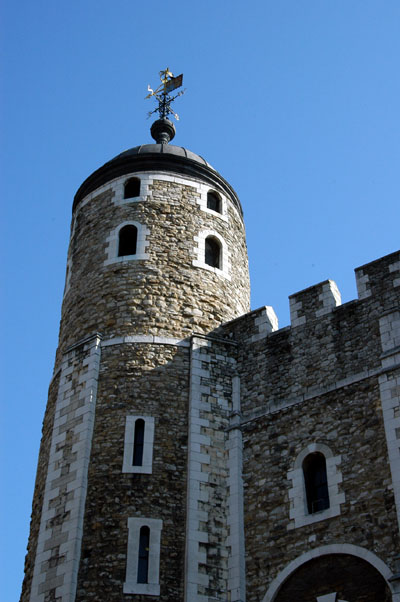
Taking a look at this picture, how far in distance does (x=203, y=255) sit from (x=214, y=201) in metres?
2.16

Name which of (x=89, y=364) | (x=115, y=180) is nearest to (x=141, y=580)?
(x=89, y=364)

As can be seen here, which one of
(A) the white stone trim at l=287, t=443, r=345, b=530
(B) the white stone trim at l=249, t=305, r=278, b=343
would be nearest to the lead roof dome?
(B) the white stone trim at l=249, t=305, r=278, b=343

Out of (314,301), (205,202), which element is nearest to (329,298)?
(314,301)

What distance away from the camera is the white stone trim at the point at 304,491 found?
15.6 meters

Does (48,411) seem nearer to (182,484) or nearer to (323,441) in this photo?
(182,484)

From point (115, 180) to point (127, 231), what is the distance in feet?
5.62

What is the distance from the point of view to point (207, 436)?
58.5 feet

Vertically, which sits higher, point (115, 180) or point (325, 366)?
point (115, 180)

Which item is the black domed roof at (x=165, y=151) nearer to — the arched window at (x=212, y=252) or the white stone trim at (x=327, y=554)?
the arched window at (x=212, y=252)

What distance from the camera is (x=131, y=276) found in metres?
20.1

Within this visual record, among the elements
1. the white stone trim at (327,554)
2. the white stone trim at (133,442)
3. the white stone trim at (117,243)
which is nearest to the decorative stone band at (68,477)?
the white stone trim at (133,442)

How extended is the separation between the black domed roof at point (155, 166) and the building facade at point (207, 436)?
49.5 inches

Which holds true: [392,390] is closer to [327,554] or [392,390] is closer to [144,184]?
[327,554]

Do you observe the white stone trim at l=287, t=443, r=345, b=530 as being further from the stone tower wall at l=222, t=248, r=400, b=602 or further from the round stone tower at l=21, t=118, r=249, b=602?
the round stone tower at l=21, t=118, r=249, b=602
